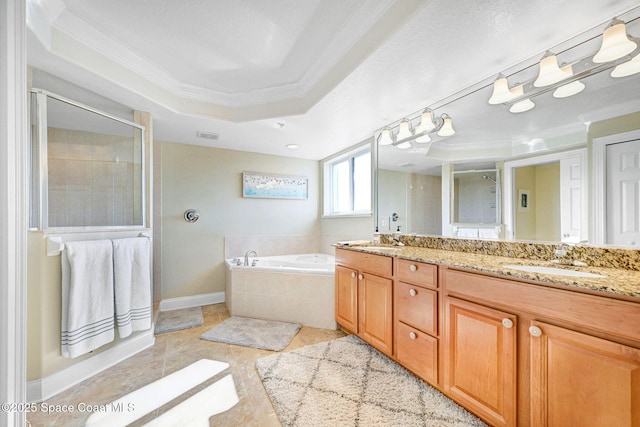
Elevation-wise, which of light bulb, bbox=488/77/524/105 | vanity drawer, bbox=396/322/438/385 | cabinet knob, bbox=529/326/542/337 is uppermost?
light bulb, bbox=488/77/524/105

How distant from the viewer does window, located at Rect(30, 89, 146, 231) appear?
5.65ft

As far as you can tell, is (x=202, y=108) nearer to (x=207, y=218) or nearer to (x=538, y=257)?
(x=207, y=218)

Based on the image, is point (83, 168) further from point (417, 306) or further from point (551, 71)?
point (551, 71)

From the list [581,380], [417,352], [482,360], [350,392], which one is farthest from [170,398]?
[581,380]

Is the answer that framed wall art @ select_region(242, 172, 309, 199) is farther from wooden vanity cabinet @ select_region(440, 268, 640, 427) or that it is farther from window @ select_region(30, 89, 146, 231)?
wooden vanity cabinet @ select_region(440, 268, 640, 427)

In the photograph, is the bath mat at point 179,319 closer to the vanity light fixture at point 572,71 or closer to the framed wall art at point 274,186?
the framed wall art at point 274,186

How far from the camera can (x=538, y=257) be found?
1607 mm

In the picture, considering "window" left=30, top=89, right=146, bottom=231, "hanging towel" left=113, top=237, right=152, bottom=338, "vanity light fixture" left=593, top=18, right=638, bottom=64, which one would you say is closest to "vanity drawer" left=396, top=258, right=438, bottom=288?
"vanity light fixture" left=593, top=18, right=638, bottom=64

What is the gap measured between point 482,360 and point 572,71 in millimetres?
1677

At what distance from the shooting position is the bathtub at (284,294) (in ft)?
8.82

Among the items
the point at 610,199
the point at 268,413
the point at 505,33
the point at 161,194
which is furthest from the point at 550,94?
the point at 161,194

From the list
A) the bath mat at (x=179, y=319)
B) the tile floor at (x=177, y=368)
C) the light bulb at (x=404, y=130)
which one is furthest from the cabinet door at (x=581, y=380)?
the bath mat at (x=179, y=319)

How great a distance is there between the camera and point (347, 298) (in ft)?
7.95

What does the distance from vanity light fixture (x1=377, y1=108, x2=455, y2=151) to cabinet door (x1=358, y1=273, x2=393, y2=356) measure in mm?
1324
